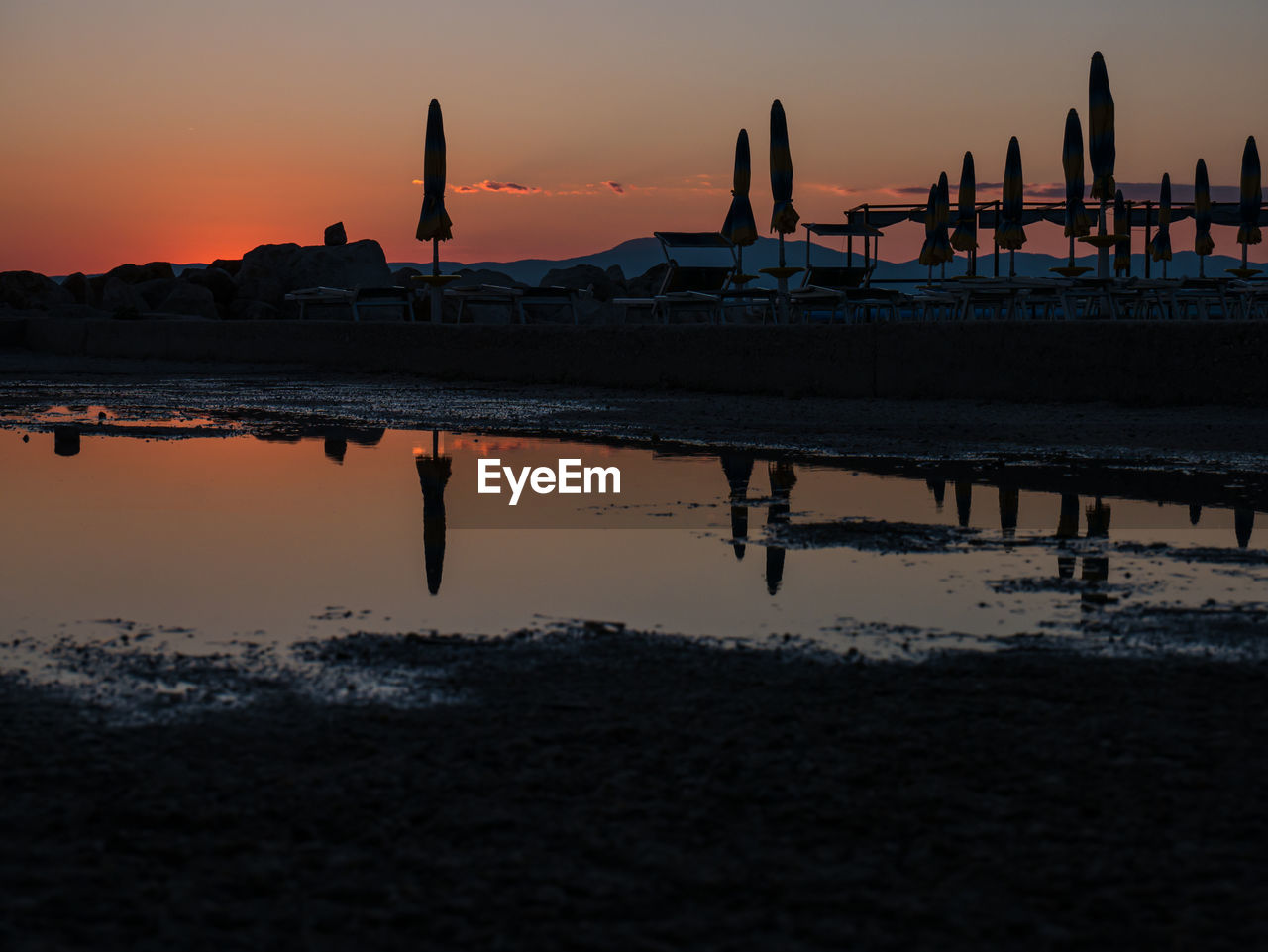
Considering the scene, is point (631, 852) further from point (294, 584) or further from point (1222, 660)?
point (294, 584)

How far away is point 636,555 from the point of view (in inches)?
161

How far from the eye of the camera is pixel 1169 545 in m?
4.16

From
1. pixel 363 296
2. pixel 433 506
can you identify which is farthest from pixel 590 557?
pixel 363 296

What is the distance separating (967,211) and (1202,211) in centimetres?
446

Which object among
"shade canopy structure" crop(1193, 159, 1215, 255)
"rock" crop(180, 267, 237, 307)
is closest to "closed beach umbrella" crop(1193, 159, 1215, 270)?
"shade canopy structure" crop(1193, 159, 1215, 255)

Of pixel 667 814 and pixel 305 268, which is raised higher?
pixel 305 268

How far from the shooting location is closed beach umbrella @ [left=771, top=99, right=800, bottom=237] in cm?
1582

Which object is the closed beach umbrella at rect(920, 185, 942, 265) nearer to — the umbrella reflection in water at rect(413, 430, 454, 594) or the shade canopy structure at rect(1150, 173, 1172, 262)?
the shade canopy structure at rect(1150, 173, 1172, 262)

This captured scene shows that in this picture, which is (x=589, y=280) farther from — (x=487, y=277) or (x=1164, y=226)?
(x=1164, y=226)

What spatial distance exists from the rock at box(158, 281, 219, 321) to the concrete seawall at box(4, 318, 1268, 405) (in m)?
15.7

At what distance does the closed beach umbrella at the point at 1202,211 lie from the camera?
21062 millimetres

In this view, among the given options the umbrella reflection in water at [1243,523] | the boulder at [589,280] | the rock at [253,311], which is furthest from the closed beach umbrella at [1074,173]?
the boulder at [589,280]

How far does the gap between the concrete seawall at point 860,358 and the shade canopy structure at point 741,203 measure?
5311mm

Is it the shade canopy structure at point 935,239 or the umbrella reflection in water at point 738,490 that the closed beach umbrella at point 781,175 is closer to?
the shade canopy structure at point 935,239
